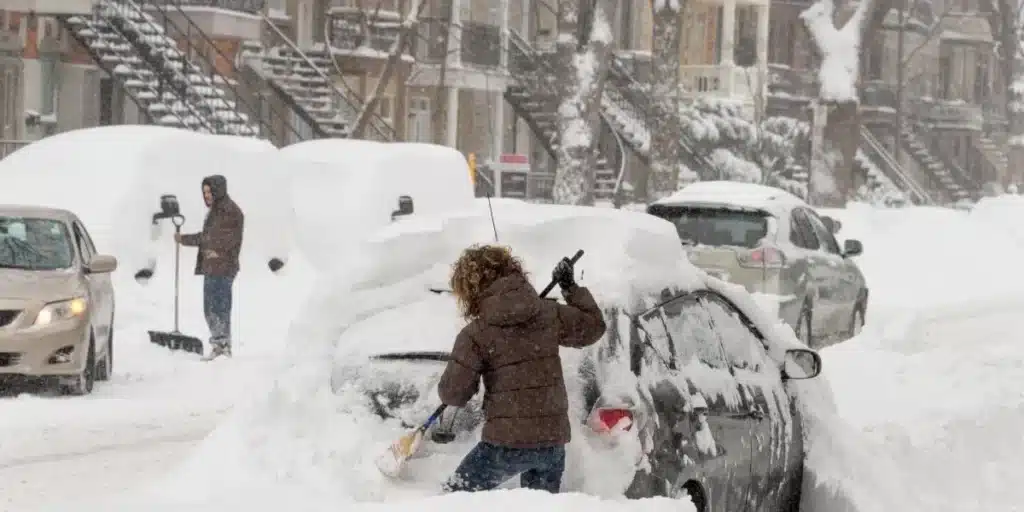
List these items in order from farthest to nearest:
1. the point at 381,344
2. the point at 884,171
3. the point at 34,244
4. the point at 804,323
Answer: the point at 884,171 < the point at 804,323 < the point at 34,244 < the point at 381,344

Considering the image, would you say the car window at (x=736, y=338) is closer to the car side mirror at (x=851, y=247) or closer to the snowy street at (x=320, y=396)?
the snowy street at (x=320, y=396)

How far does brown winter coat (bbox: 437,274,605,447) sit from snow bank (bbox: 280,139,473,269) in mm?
16170

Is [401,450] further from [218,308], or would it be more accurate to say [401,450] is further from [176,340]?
[176,340]

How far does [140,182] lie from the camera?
821 inches

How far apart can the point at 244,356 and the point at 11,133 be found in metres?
22.3

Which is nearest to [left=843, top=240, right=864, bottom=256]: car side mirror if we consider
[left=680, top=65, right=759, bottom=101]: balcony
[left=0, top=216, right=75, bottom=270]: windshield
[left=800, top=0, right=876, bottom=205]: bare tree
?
[left=0, top=216, right=75, bottom=270]: windshield

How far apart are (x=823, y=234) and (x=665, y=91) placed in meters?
16.2

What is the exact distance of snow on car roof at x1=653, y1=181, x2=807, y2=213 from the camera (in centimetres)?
1880

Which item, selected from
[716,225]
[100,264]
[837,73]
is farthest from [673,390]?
[837,73]

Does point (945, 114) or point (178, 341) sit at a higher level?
point (945, 114)

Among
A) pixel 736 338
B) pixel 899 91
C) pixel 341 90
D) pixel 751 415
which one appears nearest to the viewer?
pixel 751 415

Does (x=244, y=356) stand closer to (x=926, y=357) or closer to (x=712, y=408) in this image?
(x=926, y=357)

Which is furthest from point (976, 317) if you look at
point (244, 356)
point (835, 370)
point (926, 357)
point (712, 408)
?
point (712, 408)

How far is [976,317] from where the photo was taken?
26578 mm
